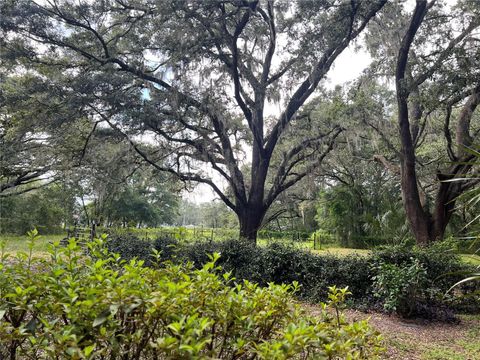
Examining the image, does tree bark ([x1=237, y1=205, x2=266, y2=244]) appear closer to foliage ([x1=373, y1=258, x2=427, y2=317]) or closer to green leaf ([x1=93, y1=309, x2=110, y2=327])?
foliage ([x1=373, y1=258, x2=427, y2=317])

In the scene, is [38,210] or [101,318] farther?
[38,210]

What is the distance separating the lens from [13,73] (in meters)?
11.4

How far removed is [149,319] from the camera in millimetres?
1230

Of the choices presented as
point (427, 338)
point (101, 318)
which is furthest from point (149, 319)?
point (427, 338)

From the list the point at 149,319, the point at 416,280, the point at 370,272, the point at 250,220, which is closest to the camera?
the point at 149,319

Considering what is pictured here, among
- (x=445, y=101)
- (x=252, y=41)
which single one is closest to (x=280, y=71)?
(x=252, y=41)

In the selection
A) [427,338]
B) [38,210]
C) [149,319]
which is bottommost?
[427,338]

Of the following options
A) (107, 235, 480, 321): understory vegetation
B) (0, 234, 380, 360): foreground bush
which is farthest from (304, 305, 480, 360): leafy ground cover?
(0, 234, 380, 360): foreground bush

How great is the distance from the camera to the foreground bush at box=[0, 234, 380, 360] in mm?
1069

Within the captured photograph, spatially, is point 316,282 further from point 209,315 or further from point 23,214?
point 23,214

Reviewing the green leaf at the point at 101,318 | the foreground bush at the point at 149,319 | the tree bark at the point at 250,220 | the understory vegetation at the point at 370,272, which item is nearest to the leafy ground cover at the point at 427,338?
the understory vegetation at the point at 370,272

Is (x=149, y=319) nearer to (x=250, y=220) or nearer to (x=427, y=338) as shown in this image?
(x=427, y=338)

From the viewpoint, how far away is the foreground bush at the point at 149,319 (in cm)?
107

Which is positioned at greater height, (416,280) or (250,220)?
(250,220)
